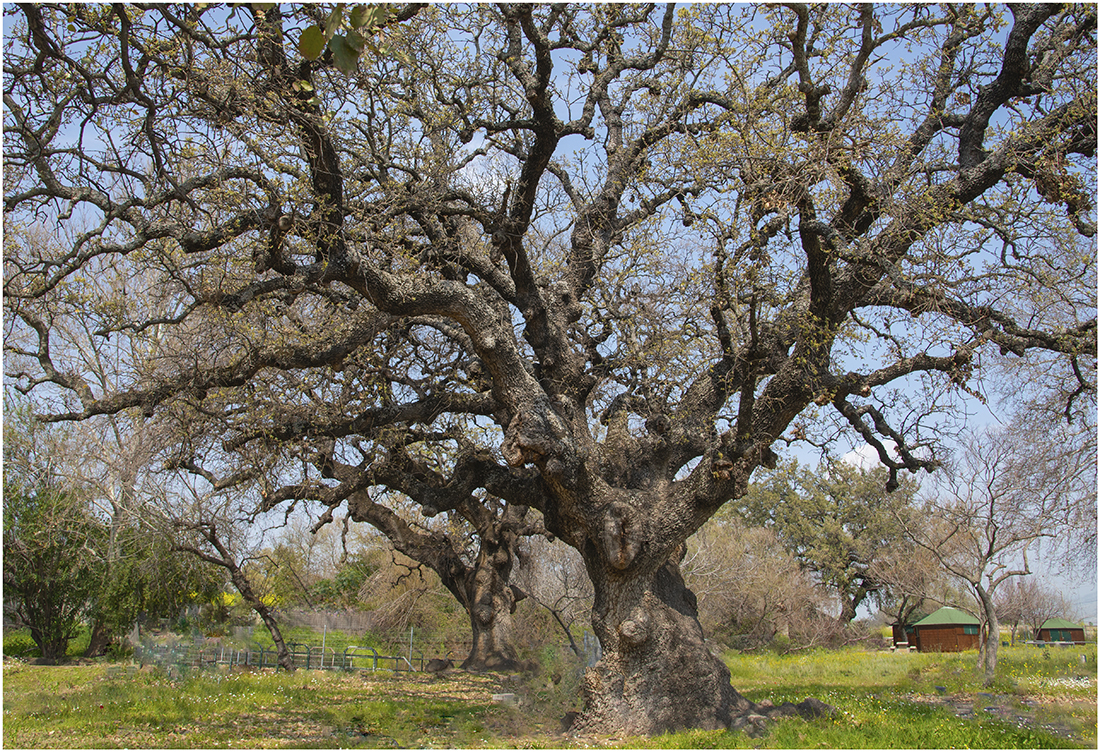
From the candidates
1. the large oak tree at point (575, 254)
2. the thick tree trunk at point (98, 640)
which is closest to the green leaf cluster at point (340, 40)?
the large oak tree at point (575, 254)

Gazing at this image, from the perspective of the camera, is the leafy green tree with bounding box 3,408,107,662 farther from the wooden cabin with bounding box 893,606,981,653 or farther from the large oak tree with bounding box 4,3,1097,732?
the wooden cabin with bounding box 893,606,981,653

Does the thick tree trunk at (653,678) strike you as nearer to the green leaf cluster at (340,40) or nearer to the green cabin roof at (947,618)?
the green leaf cluster at (340,40)

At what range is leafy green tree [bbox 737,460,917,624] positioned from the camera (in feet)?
124

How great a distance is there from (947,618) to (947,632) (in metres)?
0.68

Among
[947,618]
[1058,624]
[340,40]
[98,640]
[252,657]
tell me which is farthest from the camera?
[1058,624]

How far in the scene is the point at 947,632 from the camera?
32750 millimetres

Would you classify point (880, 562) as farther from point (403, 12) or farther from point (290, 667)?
point (403, 12)

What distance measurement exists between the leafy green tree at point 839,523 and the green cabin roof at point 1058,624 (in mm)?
9172

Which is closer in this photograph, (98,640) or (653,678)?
(653,678)

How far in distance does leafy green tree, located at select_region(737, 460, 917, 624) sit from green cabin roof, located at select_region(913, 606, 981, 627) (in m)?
3.21

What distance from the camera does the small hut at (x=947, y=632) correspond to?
3212 cm

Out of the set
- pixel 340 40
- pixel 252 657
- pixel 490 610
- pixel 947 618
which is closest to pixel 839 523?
pixel 947 618

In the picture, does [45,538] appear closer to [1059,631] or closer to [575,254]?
[575,254]

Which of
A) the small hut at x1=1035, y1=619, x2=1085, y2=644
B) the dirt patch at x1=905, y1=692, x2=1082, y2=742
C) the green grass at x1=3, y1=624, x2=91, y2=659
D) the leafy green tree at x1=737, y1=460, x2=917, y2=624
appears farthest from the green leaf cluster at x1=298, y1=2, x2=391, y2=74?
the small hut at x1=1035, y1=619, x2=1085, y2=644
